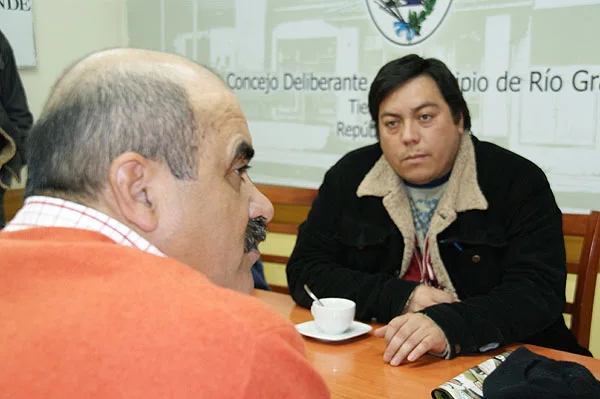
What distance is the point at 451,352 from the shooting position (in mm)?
1365

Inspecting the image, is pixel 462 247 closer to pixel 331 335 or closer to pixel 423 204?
pixel 423 204

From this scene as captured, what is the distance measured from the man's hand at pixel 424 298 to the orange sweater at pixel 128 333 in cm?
100

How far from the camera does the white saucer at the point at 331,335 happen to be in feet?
4.66

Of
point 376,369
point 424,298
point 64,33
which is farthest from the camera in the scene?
point 64,33

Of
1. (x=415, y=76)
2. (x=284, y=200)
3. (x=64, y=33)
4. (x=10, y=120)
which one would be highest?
(x=64, y=33)

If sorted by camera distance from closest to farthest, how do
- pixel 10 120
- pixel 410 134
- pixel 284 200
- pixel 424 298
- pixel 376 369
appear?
pixel 376 369, pixel 424 298, pixel 410 134, pixel 284 200, pixel 10 120

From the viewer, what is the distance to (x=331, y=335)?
1438 millimetres

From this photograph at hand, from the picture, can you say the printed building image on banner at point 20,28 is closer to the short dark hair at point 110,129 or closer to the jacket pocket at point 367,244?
the jacket pocket at point 367,244

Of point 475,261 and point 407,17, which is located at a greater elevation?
point 407,17

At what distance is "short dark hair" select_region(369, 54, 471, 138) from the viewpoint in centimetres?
191

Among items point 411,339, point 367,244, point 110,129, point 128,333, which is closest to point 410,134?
point 367,244

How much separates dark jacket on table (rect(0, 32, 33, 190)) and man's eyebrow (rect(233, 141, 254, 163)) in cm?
204

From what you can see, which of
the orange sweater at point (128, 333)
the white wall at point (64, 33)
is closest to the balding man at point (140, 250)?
the orange sweater at point (128, 333)

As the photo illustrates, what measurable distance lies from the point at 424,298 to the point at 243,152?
36.5 inches
